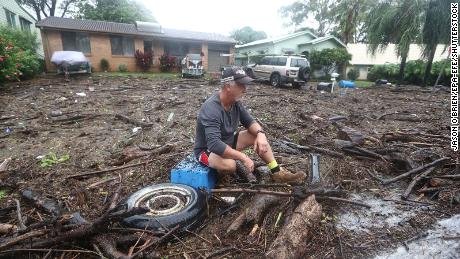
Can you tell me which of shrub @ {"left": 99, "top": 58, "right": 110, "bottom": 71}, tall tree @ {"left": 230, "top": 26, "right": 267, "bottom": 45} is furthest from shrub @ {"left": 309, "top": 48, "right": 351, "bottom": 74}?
tall tree @ {"left": 230, "top": 26, "right": 267, "bottom": 45}

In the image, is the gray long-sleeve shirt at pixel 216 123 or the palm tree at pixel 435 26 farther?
the palm tree at pixel 435 26

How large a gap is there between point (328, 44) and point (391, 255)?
26.7 m

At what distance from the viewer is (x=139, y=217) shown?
2498 millimetres

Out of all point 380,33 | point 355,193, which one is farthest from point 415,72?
point 355,193

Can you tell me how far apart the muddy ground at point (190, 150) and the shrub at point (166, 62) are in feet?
45.5

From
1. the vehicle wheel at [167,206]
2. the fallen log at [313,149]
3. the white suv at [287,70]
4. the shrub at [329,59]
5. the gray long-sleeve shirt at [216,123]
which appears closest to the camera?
the vehicle wheel at [167,206]

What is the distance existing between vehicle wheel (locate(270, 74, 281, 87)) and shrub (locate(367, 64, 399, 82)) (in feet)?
41.8

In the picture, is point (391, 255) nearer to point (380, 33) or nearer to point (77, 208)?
point (77, 208)

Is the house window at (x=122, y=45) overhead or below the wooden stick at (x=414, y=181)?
overhead

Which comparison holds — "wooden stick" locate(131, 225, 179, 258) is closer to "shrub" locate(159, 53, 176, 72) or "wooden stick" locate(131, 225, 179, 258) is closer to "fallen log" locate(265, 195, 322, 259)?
"fallen log" locate(265, 195, 322, 259)

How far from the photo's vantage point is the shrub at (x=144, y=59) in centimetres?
2184

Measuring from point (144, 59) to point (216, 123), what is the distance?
20.8 metres

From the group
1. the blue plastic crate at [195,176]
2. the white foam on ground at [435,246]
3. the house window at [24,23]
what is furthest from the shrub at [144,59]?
the white foam on ground at [435,246]

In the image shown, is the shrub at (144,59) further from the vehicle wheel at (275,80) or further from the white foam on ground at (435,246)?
the white foam on ground at (435,246)
